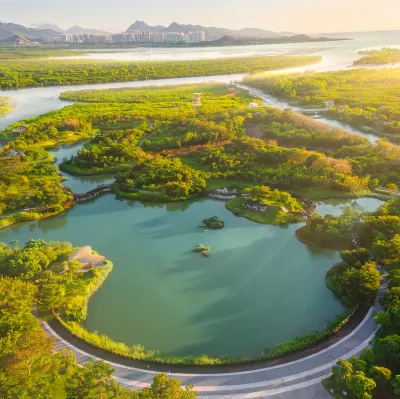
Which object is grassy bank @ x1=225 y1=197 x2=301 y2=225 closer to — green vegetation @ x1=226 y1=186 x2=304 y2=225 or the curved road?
green vegetation @ x1=226 y1=186 x2=304 y2=225

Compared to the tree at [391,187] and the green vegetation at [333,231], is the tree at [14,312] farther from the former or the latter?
the tree at [391,187]

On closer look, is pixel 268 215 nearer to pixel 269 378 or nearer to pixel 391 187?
pixel 391 187

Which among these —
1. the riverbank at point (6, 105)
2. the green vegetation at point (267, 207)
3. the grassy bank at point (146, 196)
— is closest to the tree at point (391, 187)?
the green vegetation at point (267, 207)

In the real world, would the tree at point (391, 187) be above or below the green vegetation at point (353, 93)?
below

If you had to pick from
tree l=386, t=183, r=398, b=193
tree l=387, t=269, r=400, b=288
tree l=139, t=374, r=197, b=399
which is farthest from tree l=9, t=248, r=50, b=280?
tree l=386, t=183, r=398, b=193

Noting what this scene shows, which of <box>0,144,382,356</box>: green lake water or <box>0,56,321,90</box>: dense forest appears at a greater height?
<box>0,56,321,90</box>: dense forest

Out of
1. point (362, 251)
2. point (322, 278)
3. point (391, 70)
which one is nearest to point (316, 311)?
point (322, 278)
